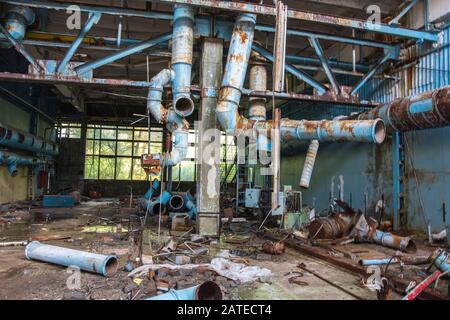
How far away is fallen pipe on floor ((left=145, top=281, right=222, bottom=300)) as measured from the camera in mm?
3236

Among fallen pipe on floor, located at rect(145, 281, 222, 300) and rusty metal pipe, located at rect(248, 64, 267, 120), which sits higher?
rusty metal pipe, located at rect(248, 64, 267, 120)

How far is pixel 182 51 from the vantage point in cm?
646

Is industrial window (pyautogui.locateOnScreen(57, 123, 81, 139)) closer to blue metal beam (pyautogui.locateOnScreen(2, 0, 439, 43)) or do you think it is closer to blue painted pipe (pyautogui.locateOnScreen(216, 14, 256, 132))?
blue metal beam (pyautogui.locateOnScreen(2, 0, 439, 43))

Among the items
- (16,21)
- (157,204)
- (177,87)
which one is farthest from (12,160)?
(177,87)

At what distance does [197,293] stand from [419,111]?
213 inches

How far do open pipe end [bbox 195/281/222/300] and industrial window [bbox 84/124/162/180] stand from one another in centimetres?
1799

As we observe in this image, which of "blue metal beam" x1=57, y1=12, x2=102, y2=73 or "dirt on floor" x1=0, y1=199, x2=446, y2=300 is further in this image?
"blue metal beam" x1=57, y1=12, x2=102, y2=73

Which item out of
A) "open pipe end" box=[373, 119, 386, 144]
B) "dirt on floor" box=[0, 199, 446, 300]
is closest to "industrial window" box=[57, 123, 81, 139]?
"dirt on floor" box=[0, 199, 446, 300]

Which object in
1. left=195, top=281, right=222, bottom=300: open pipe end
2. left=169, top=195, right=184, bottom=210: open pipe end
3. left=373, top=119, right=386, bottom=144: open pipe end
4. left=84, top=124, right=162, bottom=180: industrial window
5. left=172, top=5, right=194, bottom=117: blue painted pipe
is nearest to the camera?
left=195, top=281, right=222, bottom=300: open pipe end

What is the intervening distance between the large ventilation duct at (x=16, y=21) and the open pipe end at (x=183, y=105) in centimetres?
355

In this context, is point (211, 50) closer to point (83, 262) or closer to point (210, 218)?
point (210, 218)

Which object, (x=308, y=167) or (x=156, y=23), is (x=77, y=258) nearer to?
(x=308, y=167)
